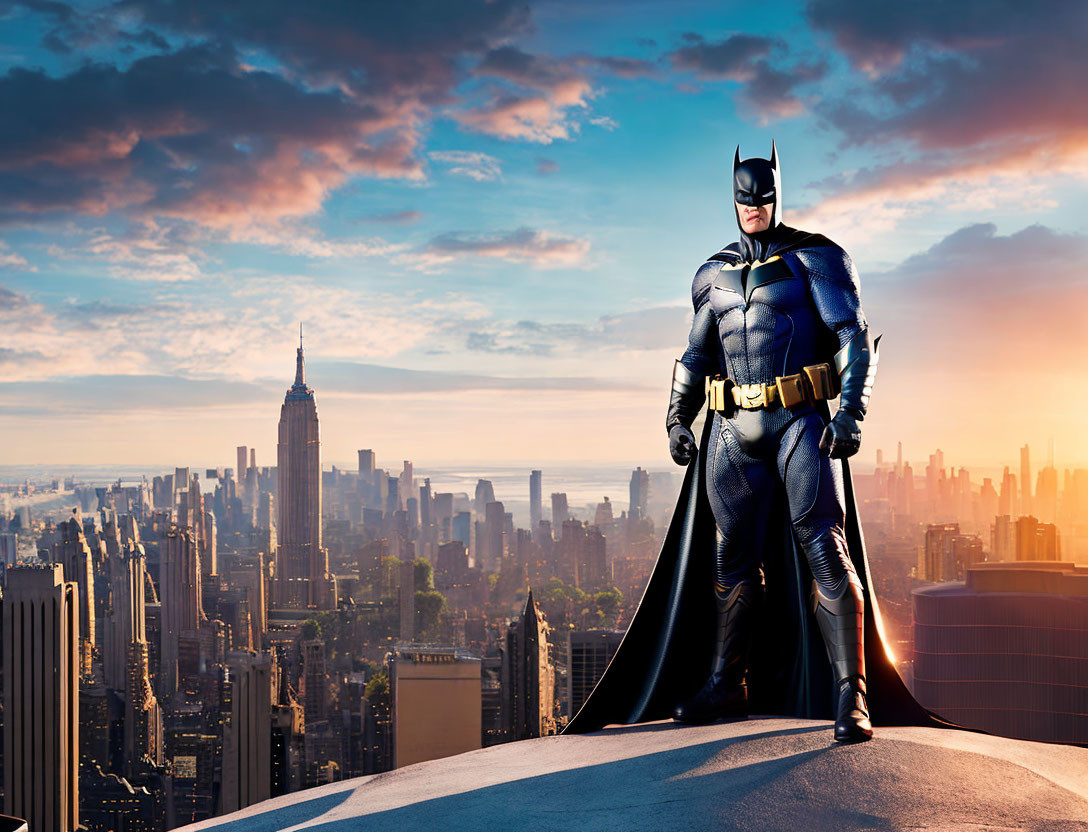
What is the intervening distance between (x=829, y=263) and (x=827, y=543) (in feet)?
5.21

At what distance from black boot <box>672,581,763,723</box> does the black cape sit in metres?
0.16

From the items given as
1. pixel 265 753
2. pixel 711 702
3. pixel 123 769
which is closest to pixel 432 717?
pixel 265 753

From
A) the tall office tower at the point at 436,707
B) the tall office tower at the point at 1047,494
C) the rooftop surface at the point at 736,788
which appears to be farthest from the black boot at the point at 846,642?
the tall office tower at the point at 1047,494

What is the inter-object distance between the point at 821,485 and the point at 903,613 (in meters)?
11.1

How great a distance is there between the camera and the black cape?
573 cm

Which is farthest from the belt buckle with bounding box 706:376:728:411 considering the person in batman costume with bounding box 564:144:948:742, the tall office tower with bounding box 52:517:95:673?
the tall office tower with bounding box 52:517:95:673

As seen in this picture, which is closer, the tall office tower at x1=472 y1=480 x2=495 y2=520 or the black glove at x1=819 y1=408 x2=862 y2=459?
the black glove at x1=819 y1=408 x2=862 y2=459

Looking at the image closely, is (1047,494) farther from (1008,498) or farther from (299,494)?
(299,494)

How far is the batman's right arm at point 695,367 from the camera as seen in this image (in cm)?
593

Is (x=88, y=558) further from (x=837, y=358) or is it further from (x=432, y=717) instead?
(x=837, y=358)

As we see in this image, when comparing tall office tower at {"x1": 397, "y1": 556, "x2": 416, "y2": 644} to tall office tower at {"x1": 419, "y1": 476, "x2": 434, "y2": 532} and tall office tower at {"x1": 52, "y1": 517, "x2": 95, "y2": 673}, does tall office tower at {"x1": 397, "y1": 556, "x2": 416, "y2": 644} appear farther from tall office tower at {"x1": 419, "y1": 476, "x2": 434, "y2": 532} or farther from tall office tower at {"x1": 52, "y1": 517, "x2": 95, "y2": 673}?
tall office tower at {"x1": 52, "y1": 517, "x2": 95, "y2": 673}

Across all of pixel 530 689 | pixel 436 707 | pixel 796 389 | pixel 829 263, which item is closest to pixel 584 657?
pixel 530 689

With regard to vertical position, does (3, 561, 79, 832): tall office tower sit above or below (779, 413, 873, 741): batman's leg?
below

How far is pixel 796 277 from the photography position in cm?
546
